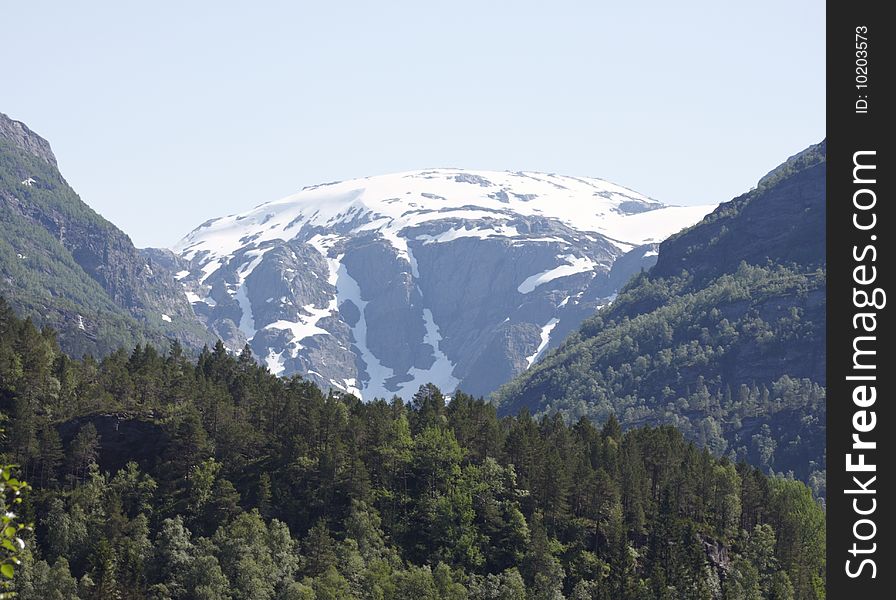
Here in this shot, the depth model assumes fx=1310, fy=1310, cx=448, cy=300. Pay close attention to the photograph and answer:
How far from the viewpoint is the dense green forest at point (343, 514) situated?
15912cm

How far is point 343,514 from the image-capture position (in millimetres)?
179500

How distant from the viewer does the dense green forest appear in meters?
159

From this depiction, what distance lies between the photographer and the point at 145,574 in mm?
155750

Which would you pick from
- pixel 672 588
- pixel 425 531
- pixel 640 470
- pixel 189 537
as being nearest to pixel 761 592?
pixel 672 588
